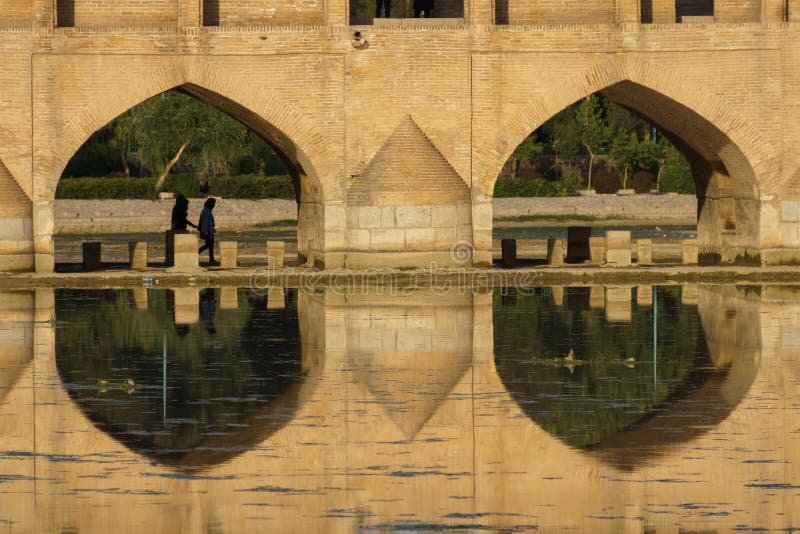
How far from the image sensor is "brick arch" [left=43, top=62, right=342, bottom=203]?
27.6 meters

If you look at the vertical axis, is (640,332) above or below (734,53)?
below

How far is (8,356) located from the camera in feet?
59.0

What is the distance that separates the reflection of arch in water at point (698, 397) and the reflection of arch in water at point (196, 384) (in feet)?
6.89

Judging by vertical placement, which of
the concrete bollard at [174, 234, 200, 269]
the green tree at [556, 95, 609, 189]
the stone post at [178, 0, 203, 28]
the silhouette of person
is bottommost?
the silhouette of person

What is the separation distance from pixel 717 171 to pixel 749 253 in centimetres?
188

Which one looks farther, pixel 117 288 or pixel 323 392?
pixel 117 288

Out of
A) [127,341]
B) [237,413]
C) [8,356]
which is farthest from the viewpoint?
[127,341]

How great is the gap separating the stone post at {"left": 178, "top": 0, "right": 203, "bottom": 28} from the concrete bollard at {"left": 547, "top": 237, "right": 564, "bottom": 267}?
23.2ft

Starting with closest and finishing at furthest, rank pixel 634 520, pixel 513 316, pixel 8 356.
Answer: pixel 634 520 < pixel 8 356 < pixel 513 316

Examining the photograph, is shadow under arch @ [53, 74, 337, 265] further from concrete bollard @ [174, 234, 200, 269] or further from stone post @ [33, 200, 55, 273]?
concrete bollard @ [174, 234, 200, 269]

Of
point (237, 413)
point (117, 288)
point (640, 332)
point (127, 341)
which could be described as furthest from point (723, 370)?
point (117, 288)

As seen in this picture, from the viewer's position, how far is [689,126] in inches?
1171

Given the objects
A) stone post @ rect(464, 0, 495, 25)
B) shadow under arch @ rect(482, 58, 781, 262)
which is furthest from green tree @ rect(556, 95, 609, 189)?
stone post @ rect(464, 0, 495, 25)

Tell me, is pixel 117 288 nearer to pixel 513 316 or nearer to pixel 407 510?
pixel 513 316
